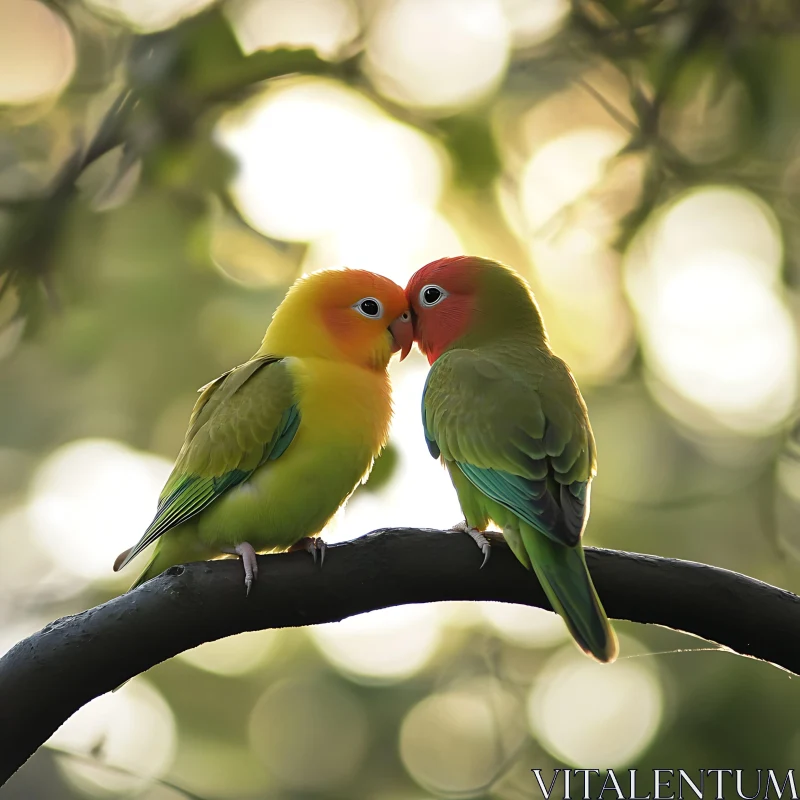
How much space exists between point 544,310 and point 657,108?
9.66 ft

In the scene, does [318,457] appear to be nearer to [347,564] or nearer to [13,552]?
[347,564]

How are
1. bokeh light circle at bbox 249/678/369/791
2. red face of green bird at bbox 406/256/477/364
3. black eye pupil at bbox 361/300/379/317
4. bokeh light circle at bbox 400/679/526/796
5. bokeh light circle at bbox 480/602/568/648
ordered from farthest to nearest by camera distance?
bokeh light circle at bbox 249/678/369/791
bokeh light circle at bbox 480/602/568/648
bokeh light circle at bbox 400/679/526/796
red face of green bird at bbox 406/256/477/364
black eye pupil at bbox 361/300/379/317

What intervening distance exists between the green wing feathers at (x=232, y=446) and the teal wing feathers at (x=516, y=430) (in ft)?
2.16

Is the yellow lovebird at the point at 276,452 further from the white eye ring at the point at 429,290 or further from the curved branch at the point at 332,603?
the curved branch at the point at 332,603

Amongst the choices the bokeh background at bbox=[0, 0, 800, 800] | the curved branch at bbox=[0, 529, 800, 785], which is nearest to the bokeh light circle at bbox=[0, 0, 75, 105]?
the bokeh background at bbox=[0, 0, 800, 800]

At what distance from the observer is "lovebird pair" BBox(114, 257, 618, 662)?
4.00 metres

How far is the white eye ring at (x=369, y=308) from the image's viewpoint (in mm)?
4684

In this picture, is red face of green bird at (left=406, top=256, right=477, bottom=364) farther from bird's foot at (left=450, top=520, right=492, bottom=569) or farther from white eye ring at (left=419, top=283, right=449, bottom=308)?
bird's foot at (left=450, top=520, right=492, bottom=569)

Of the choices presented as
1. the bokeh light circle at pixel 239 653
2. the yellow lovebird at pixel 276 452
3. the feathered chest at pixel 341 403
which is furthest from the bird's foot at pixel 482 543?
the bokeh light circle at pixel 239 653

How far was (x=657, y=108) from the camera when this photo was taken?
5.69 metres

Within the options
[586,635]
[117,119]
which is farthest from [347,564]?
[117,119]

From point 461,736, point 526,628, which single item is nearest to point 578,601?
point 461,736

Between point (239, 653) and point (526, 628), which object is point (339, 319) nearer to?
point (526, 628)

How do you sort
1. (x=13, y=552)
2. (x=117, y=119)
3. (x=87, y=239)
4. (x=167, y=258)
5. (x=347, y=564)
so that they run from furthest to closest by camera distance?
(x=13, y=552), (x=167, y=258), (x=87, y=239), (x=117, y=119), (x=347, y=564)
